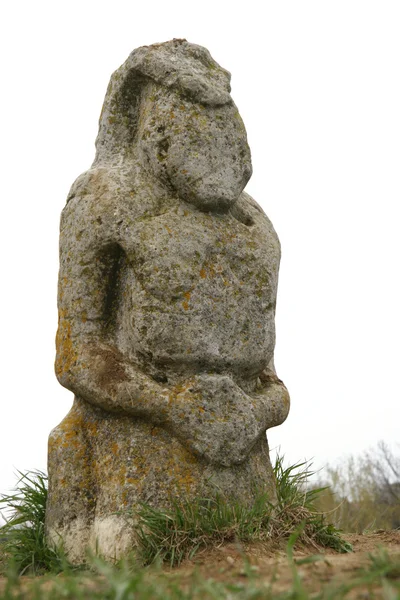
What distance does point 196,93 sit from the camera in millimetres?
5055

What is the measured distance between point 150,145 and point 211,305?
123 centimetres

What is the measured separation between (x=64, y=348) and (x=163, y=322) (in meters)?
0.75

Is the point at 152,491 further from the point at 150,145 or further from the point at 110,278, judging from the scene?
the point at 150,145

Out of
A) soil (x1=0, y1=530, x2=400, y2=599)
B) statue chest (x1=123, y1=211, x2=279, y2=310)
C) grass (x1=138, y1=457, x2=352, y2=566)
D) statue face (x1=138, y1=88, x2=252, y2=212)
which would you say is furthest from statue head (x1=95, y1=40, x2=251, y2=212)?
soil (x1=0, y1=530, x2=400, y2=599)

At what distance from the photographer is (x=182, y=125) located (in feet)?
16.3

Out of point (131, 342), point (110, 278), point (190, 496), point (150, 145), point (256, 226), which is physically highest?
point (150, 145)

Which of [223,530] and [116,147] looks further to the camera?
[116,147]

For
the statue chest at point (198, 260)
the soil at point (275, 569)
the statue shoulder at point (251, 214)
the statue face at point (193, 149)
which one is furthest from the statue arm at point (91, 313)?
the statue shoulder at point (251, 214)

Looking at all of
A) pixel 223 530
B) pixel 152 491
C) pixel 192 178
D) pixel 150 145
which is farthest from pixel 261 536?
pixel 150 145

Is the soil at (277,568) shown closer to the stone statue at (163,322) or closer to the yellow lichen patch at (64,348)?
the stone statue at (163,322)

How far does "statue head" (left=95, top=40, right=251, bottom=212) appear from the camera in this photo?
4.96 m

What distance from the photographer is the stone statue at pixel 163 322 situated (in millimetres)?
4594

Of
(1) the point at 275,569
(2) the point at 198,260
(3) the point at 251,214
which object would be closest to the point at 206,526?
(1) the point at 275,569

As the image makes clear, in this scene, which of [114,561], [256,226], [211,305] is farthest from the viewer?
[256,226]
